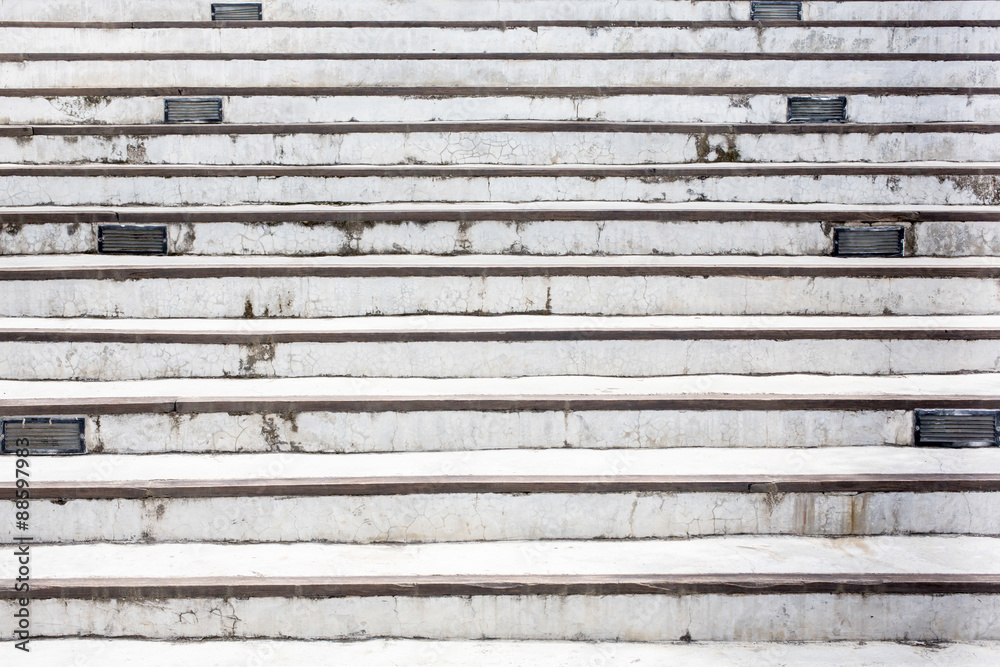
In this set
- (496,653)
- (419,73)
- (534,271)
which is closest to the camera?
(496,653)

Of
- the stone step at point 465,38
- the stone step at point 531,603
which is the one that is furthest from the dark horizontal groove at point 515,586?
the stone step at point 465,38

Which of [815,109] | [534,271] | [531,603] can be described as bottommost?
[531,603]

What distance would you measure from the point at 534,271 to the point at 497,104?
162 centimetres

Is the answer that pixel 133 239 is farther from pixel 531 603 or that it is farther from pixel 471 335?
pixel 531 603

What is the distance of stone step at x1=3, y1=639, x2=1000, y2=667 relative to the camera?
2.19 metres

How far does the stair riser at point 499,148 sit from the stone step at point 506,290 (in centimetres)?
108

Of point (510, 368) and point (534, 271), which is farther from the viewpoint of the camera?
point (534, 271)

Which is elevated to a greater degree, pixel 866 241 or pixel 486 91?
pixel 486 91

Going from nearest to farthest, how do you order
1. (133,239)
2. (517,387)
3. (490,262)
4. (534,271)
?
(517,387)
(534,271)
(490,262)
(133,239)

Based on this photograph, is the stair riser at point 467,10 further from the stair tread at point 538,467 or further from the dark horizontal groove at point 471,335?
the stair tread at point 538,467

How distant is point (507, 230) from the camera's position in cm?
347

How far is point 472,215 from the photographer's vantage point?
344 cm

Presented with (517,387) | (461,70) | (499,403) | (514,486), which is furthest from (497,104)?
(514,486)

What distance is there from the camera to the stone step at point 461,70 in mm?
4512
